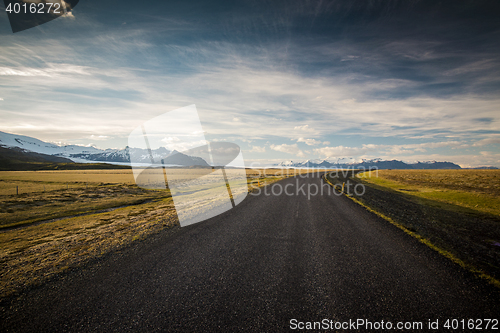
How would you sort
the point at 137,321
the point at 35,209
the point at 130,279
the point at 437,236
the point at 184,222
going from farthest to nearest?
the point at 35,209
the point at 184,222
the point at 437,236
the point at 130,279
the point at 137,321

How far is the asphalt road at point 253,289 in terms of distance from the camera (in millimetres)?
4141

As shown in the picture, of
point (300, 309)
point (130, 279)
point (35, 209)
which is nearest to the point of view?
point (300, 309)

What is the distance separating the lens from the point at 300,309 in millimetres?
4383

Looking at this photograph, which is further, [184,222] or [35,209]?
[35,209]

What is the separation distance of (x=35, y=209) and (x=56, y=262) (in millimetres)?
22027

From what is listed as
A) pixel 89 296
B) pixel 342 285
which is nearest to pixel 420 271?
pixel 342 285

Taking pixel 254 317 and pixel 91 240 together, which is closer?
pixel 254 317

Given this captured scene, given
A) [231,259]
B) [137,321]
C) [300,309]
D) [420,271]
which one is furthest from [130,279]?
[420,271]

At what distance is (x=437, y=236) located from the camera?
909cm

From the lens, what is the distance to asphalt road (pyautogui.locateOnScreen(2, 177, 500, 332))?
414cm

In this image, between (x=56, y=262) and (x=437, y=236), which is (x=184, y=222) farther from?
(x=437, y=236)

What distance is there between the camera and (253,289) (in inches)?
201

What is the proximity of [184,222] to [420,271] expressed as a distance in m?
11.0

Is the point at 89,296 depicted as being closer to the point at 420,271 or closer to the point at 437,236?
the point at 420,271
